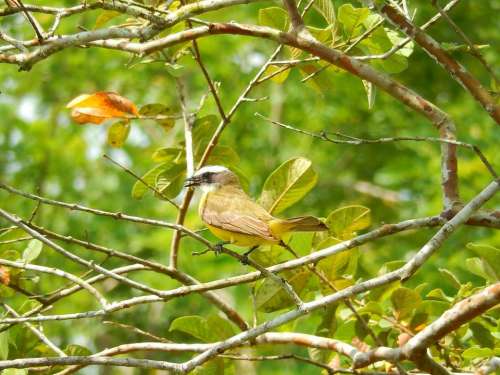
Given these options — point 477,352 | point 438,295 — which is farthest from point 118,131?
point 477,352

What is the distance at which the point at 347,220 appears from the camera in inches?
130

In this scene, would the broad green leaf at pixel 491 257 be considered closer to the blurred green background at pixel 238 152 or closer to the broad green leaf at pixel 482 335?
the broad green leaf at pixel 482 335

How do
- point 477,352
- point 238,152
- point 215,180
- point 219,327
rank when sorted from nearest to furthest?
1. point 477,352
2. point 219,327
3. point 215,180
4. point 238,152

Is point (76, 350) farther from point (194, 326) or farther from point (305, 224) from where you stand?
point (305, 224)

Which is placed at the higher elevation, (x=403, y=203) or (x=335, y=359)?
(x=403, y=203)

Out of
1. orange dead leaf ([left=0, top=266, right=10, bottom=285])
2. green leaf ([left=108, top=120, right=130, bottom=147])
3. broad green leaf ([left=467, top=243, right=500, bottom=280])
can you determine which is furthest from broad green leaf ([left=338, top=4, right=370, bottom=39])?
orange dead leaf ([left=0, top=266, right=10, bottom=285])

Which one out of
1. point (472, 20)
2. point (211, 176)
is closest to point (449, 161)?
point (211, 176)

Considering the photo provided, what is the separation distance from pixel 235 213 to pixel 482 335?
4.27 feet

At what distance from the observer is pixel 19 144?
10.3 m

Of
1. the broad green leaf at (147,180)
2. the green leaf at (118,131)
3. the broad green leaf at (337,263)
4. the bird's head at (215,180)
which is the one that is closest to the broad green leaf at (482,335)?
the broad green leaf at (337,263)

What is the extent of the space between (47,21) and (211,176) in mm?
6238

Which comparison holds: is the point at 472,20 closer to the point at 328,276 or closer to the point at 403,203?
the point at 403,203

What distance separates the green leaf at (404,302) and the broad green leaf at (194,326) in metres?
0.72

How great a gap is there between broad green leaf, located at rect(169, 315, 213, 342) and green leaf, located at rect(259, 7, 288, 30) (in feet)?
3.66
